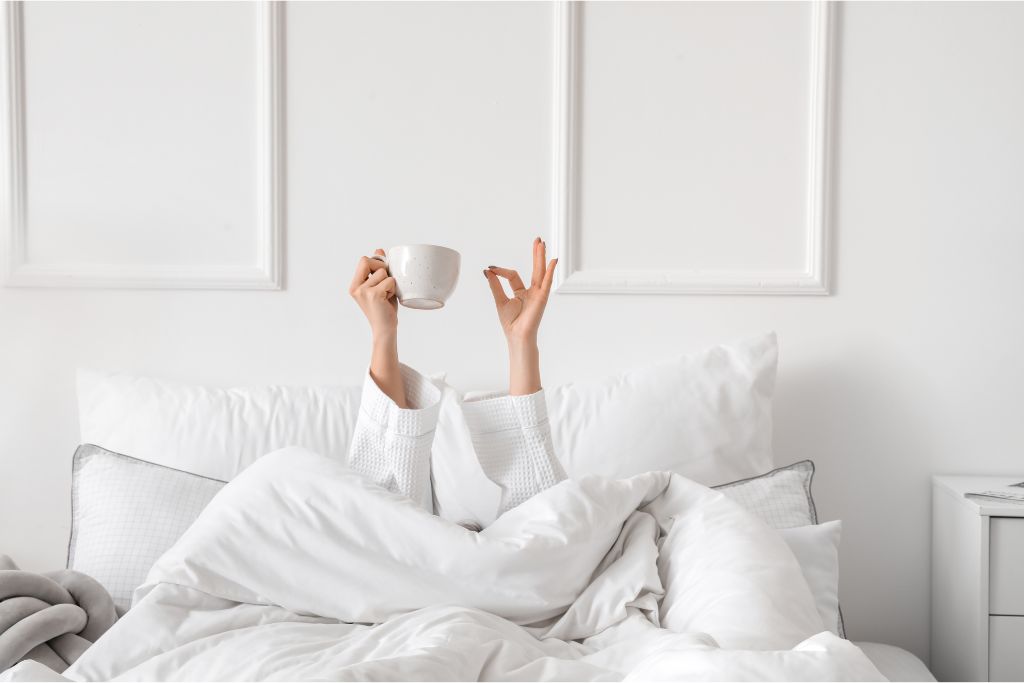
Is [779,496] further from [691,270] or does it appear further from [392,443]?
[392,443]

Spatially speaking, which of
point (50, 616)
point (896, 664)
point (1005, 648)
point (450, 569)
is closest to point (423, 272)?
point (450, 569)

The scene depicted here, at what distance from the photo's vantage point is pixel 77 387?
6.17 feet

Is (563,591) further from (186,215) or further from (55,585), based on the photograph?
(186,215)

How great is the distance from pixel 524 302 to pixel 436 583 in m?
0.63

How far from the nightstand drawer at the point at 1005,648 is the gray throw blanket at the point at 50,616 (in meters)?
1.63

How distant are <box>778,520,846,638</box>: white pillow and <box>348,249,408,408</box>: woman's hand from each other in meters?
0.75

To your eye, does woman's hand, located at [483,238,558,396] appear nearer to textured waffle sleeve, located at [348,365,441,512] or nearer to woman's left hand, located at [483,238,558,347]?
woman's left hand, located at [483,238,558,347]

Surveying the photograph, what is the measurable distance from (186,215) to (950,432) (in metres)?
1.93

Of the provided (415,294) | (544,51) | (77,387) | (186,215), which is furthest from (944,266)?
(77,387)

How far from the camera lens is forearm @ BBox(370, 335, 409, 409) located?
151 cm

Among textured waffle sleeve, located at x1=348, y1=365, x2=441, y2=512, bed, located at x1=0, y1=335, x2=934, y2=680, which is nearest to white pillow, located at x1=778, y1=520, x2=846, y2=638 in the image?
bed, located at x1=0, y1=335, x2=934, y2=680

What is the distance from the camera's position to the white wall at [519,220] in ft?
6.36

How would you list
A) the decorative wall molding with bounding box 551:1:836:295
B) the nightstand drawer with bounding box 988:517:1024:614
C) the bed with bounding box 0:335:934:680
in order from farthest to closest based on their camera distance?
1. the decorative wall molding with bounding box 551:1:836:295
2. the nightstand drawer with bounding box 988:517:1024:614
3. the bed with bounding box 0:335:934:680

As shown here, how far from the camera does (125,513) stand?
57.7 inches
